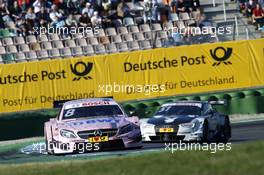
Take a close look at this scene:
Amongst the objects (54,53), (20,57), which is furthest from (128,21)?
(20,57)

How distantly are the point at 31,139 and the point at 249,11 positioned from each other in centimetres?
1230

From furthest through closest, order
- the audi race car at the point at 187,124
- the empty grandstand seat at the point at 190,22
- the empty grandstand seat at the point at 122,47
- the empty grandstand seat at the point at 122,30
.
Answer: the empty grandstand seat at the point at 190,22
the empty grandstand seat at the point at 122,30
the empty grandstand seat at the point at 122,47
the audi race car at the point at 187,124

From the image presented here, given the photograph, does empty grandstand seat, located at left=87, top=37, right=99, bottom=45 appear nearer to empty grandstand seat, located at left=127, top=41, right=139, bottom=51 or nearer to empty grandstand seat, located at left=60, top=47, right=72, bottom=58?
empty grandstand seat, located at left=60, top=47, right=72, bottom=58

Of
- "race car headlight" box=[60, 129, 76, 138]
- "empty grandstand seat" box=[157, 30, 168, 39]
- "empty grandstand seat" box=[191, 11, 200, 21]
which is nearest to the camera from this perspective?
"race car headlight" box=[60, 129, 76, 138]

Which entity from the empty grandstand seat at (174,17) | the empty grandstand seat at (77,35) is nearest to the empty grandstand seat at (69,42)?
the empty grandstand seat at (77,35)

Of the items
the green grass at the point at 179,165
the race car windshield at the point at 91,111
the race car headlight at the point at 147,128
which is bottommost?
the race car headlight at the point at 147,128

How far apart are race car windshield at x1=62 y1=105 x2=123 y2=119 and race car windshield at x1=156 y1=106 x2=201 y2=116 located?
205cm

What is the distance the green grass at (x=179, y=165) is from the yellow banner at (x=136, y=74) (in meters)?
13.3

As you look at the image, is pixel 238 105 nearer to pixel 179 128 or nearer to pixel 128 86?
pixel 128 86

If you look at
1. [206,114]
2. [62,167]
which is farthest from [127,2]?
[62,167]

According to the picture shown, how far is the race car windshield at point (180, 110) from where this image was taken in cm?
2267

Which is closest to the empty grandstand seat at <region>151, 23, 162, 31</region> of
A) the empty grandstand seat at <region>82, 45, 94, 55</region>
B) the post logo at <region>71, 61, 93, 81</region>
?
the empty grandstand seat at <region>82, 45, 94, 55</region>

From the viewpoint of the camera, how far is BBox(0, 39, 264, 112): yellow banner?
29.7 m

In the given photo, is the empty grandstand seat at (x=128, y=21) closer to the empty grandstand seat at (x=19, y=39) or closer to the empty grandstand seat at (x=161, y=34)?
the empty grandstand seat at (x=161, y=34)
